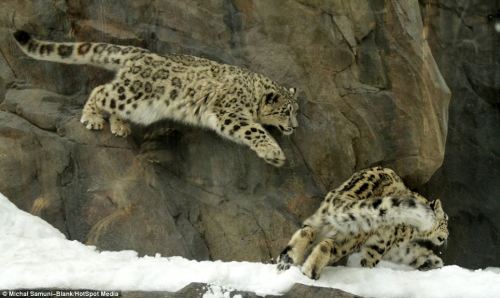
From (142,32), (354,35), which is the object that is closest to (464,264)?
(354,35)

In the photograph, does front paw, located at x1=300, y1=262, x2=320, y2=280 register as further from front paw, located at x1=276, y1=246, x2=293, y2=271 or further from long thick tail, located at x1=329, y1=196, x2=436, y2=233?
long thick tail, located at x1=329, y1=196, x2=436, y2=233

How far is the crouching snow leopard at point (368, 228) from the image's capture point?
6.05 metres

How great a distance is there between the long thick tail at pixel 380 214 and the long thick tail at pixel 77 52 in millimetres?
2862

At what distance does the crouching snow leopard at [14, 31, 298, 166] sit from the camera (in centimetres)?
755

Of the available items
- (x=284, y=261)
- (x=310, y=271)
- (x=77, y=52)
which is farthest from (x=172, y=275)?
(x=77, y=52)

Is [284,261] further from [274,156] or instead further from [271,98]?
[271,98]

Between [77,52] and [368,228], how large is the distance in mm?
3464

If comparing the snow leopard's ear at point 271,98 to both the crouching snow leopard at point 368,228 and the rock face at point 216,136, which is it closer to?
the rock face at point 216,136

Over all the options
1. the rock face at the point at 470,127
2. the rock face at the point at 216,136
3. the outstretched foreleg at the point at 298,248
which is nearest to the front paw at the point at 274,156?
the rock face at the point at 216,136

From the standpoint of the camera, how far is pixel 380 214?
6.14 metres

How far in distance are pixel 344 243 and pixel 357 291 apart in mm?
864

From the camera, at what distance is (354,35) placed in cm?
815

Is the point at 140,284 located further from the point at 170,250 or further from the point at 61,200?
the point at 61,200

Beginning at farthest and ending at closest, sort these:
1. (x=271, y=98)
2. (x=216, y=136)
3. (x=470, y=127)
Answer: (x=470, y=127) < (x=271, y=98) < (x=216, y=136)
